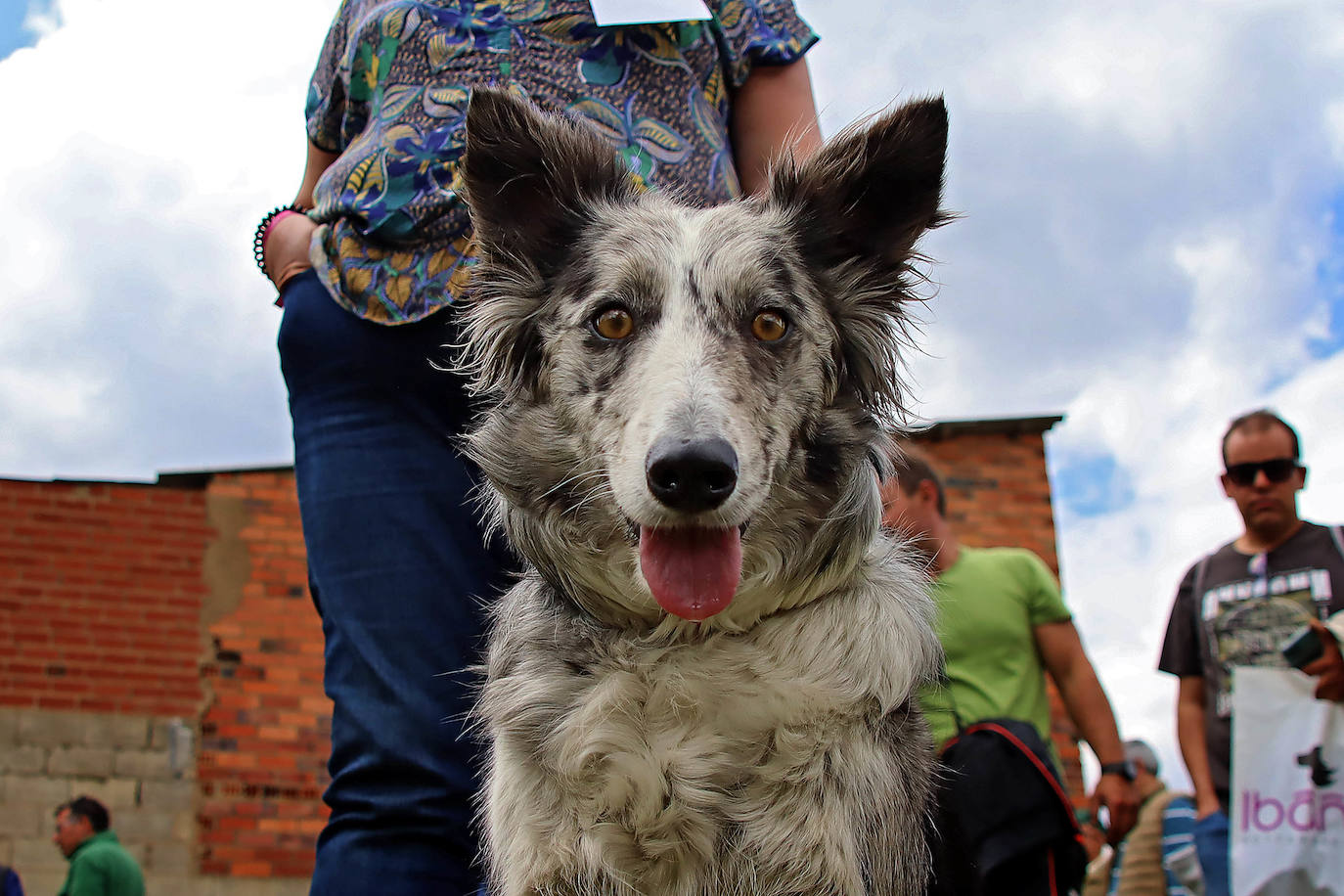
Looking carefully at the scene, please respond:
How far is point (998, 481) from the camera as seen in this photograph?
10156 mm

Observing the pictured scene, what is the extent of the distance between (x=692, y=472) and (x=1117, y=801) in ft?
11.4

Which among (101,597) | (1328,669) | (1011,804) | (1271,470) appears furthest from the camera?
(101,597)

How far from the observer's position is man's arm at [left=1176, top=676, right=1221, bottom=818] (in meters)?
4.45


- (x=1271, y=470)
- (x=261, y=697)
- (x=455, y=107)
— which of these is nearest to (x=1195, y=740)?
(x=1271, y=470)

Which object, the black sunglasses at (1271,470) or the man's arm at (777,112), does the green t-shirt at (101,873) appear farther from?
the black sunglasses at (1271,470)

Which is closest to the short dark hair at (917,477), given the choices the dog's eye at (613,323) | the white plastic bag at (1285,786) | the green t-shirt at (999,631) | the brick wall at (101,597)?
the green t-shirt at (999,631)

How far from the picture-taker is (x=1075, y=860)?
2.86 metres

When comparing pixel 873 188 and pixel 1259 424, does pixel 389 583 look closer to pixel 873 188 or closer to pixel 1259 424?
pixel 873 188

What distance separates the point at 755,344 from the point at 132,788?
28.9ft

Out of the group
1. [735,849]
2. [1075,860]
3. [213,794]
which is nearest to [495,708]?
[735,849]

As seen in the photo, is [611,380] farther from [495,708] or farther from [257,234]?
[257,234]

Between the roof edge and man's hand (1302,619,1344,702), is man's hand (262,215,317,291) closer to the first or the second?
man's hand (1302,619,1344,702)

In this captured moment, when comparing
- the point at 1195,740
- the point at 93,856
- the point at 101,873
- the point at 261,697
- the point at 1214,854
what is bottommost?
the point at 101,873

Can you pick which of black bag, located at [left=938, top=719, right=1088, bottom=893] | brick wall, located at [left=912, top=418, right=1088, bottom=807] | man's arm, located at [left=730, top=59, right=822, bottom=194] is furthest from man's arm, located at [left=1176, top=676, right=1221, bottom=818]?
brick wall, located at [left=912, top=418, right=1088, bottom=807]
